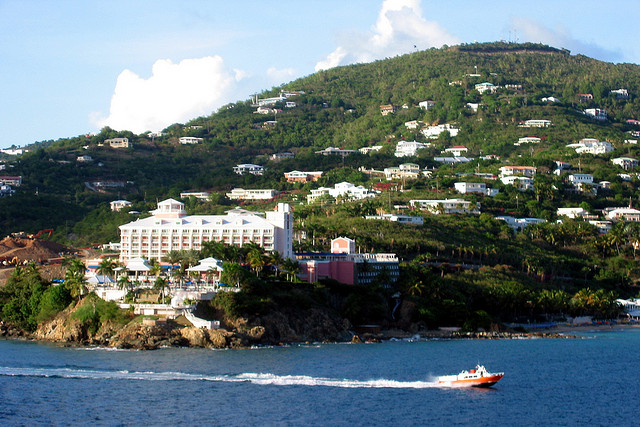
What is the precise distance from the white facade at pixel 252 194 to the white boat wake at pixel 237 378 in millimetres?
92424

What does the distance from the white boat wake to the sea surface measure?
0.22ft

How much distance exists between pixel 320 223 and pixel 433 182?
3563 cm

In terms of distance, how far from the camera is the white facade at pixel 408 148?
182750 millimetres

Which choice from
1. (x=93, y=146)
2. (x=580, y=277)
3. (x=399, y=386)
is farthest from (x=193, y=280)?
(x=93, y=146)

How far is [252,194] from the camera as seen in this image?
504 ft

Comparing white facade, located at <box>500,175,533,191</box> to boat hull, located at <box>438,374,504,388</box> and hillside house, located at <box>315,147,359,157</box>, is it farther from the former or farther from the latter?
boat hull, located at <box>438,374,504,388</box>

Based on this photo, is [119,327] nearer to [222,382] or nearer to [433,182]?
[222,382]

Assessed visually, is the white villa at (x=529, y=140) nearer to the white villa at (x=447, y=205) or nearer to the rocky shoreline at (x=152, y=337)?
the white villa at (x=447, y=205)

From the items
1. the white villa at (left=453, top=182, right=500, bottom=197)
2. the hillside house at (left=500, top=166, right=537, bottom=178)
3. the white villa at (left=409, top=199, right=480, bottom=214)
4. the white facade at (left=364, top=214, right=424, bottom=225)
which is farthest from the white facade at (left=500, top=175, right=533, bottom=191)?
the white facade at (left=364, top=214, right=424, bottom=225)

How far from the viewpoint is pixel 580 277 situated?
11762 cm

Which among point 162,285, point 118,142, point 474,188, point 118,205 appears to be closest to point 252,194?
point 118,205

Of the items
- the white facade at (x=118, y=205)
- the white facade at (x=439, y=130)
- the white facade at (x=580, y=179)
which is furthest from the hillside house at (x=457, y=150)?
the white facade at (x=118, y=205)

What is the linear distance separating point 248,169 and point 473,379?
120 metres

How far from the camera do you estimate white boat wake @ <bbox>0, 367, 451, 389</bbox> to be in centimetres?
5831
